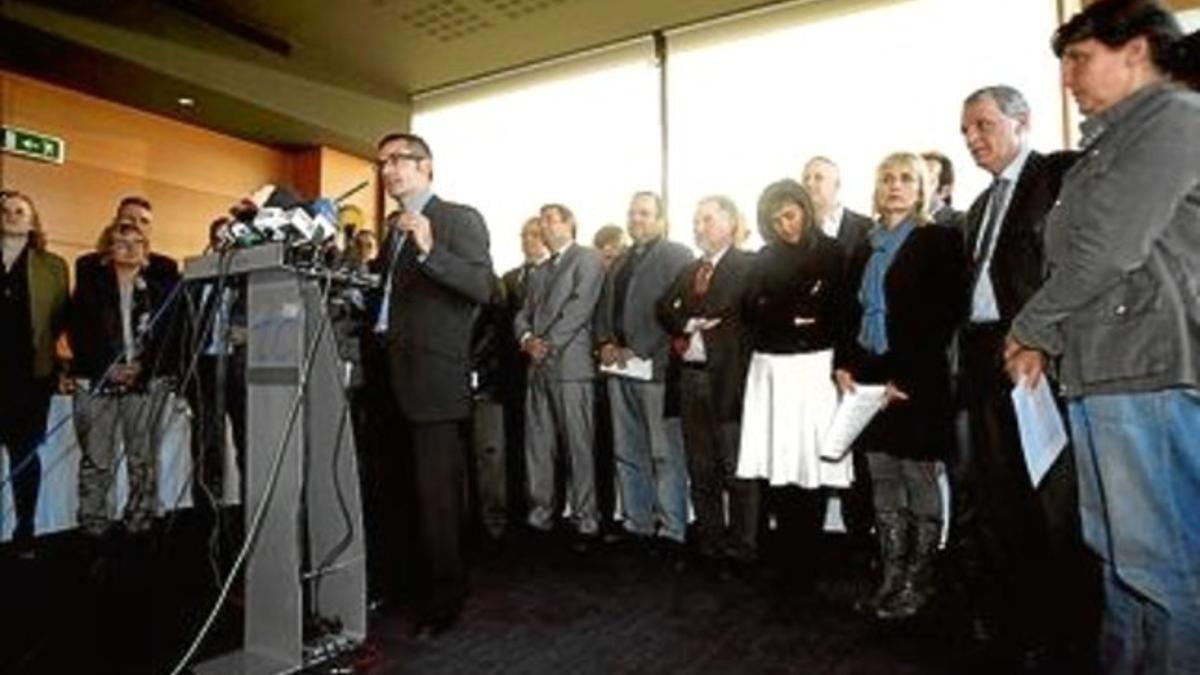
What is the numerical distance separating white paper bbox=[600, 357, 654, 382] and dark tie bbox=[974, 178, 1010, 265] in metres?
1.57

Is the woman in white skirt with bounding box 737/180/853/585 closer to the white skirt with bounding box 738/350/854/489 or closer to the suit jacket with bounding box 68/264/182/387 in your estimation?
the white skirt with bounding box 738/350/854/489

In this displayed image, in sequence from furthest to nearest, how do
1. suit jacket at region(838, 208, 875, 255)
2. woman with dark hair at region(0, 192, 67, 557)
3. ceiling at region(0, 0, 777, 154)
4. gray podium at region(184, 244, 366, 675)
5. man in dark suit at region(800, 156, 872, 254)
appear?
ceiling at region(0, 0, 777, 154), woman with dark hair at region(0, 192, 67, 557), man in dark suit at region(800, 156, 872, 254), suit jacket at region(838, 208, 875, 255), gray podium at region(184, 244, 366, 675)

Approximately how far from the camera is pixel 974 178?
3912 mm

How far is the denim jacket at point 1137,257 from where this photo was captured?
1.35 metres

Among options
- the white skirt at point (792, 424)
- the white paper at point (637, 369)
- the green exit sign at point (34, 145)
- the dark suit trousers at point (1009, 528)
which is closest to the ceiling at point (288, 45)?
the green exit sign at point (34, 145)

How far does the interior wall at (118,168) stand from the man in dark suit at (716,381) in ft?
12.5

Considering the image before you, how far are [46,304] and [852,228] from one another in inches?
139

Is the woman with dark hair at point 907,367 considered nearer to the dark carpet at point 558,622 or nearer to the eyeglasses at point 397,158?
the dark carpet at point 558,622

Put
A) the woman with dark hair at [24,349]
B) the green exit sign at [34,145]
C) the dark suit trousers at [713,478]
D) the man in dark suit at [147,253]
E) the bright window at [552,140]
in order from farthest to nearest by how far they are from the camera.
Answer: the bright window at [552,140], the green exit sign at [34,145], the man in dark suit at [147,253], the woman with dark hair at [24,349], the dark suit trousers at [713,478]

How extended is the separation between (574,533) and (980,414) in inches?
81.3

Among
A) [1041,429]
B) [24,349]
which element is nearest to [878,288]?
[1041,429]

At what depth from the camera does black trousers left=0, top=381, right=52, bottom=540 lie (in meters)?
3.42

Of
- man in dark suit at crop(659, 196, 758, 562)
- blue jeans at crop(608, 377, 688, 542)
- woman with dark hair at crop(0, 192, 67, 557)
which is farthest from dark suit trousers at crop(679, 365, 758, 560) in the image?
woman with dark hair at crop(0, 192, 67, 557)

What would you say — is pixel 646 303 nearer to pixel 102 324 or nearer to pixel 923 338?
pixel 923 338
